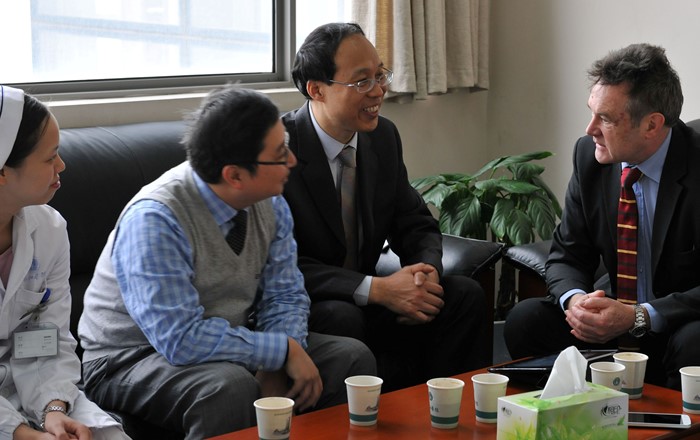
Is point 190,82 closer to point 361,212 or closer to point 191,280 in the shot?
point 361,212

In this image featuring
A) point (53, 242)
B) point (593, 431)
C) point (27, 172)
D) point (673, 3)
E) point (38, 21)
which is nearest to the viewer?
point (593, 431)

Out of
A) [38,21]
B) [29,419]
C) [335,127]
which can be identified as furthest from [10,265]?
[38,21]

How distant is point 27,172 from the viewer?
1.96m

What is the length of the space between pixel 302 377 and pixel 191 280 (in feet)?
1.11

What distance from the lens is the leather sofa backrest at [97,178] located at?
2.64 meters

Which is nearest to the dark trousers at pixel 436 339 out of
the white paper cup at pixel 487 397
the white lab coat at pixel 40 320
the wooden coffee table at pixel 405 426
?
the wooden coffee table at pixel 405 426

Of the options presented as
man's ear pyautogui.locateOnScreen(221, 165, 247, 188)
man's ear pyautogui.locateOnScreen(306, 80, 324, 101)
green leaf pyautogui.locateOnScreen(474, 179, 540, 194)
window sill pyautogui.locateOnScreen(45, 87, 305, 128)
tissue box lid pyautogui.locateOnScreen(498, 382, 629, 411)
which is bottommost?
tissue box lid pyautogui.locateOnScreen(498, 382, 629, 411)

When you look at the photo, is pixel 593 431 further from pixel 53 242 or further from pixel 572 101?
pixel 572 101

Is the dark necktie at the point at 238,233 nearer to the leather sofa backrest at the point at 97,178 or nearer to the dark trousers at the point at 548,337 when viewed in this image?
the leather sofa backrest at the point at 97,178

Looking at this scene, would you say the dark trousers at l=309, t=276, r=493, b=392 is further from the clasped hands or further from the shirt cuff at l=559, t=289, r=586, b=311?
the clasped hands

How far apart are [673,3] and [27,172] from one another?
8.90 feet

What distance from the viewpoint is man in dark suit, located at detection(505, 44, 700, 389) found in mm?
2629

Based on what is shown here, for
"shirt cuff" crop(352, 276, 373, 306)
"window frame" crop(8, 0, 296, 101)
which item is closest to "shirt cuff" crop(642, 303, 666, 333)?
"shirt cuff" crop(352, 276, 373, 306)

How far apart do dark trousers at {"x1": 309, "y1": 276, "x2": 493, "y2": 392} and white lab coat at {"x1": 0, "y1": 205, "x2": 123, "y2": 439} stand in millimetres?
938
